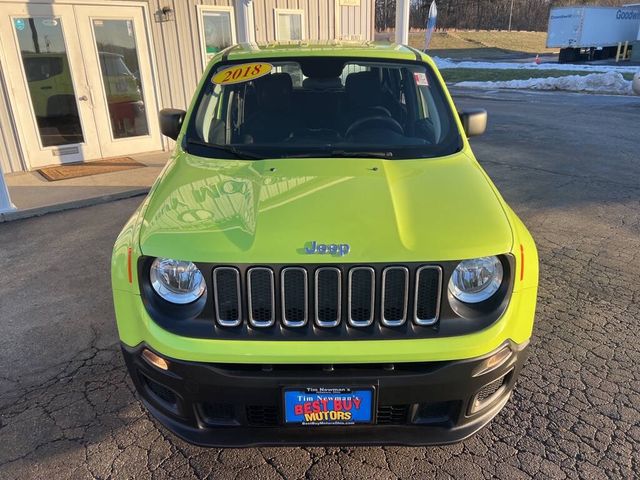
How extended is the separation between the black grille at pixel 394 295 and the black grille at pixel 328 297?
190 millimetres

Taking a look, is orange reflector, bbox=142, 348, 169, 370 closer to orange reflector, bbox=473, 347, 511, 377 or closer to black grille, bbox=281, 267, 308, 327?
black grille, bbox=281, 267, 308, 327

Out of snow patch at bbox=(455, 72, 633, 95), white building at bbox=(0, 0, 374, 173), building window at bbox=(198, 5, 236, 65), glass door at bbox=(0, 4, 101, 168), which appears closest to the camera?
glass door at bbox=(0, 4, 101, 168)

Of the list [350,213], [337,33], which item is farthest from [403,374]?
[337,33]

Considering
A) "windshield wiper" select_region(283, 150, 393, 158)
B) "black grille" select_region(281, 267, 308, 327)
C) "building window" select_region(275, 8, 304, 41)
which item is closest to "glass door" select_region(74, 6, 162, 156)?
"building window" select_region(275, 8, 304, 41)

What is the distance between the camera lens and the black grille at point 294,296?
2057 mm

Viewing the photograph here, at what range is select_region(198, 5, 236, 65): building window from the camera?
30.9 ft

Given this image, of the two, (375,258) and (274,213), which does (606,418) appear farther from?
(274,213)

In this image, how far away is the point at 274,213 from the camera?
7.41 feet

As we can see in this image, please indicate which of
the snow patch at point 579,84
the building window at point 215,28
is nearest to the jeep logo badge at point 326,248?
the building window at point 215,28

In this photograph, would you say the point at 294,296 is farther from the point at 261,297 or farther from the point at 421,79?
the point at 421,79

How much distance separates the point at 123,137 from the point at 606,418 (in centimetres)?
877

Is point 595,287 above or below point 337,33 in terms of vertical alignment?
below

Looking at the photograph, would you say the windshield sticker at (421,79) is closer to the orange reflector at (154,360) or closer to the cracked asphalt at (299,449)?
the cracked asphalt at (299,449)

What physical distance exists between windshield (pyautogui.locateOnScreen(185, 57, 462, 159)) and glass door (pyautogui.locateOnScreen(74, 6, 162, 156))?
6158mm
